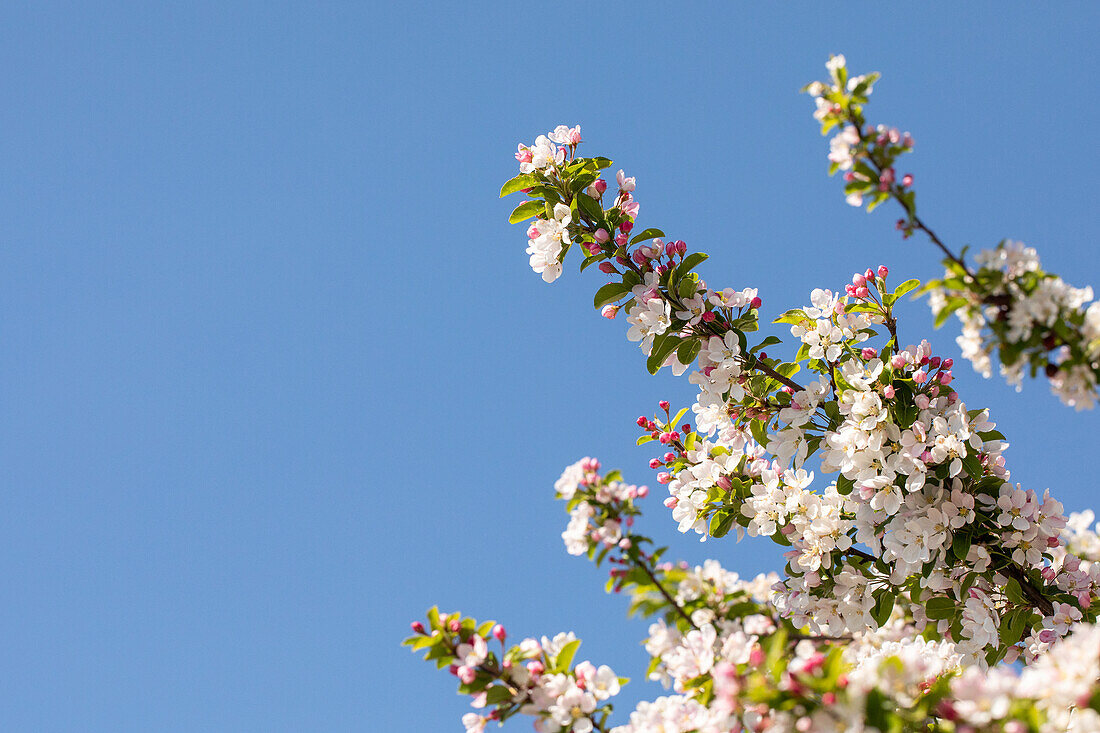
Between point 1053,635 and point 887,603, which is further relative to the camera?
point 887,603

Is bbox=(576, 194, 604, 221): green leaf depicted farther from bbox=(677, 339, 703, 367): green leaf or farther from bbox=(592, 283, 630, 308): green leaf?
bbox=(677, 339, 703, 367): green leaf

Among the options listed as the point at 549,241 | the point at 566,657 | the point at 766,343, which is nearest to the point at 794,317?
the point at 766,343

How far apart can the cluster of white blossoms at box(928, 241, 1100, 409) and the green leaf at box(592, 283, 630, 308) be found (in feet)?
5.59

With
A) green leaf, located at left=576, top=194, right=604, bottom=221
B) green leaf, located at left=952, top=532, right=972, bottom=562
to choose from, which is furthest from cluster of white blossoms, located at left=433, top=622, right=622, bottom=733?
green leaf, located at left=576, top=194, right=604, bottom=221

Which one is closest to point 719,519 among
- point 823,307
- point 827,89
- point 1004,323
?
point 823,307

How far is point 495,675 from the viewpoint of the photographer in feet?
9.97

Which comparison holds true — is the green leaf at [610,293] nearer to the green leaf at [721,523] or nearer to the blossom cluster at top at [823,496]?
the blossom cluster at top at [823,496]

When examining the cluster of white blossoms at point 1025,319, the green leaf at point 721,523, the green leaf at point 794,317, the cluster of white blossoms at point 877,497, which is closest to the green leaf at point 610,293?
the cluster of white blossoms at point 877,497

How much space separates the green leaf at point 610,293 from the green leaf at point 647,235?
23 centimetres

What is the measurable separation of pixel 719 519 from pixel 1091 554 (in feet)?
14.7

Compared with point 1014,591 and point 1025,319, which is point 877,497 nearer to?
point 1014,591

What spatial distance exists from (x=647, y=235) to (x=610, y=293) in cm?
35

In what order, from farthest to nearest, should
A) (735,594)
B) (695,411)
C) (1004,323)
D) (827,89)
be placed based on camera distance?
1. (695,411)
2. (735,594)
3. (827,89)
4. (1004,323)

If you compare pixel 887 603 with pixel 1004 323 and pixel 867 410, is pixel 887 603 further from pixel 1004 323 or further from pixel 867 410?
pixel 1004 323
